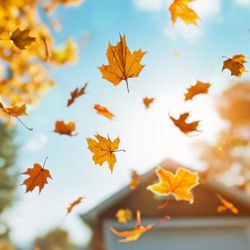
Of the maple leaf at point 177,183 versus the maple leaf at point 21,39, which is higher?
the maple leaf at point 21,39

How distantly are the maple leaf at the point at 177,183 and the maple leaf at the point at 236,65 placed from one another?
0.87 m

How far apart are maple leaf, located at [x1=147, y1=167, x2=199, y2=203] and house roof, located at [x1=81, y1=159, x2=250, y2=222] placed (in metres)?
8.81

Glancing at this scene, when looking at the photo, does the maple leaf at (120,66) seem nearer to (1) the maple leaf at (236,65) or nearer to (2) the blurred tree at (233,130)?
(1) the maple leaf at (236,65)

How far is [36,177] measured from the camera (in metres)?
2.29

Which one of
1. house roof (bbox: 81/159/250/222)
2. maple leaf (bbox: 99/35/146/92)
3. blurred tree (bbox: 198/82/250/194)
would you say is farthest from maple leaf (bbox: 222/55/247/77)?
blurred tree (bbox: 198/82/250/194)

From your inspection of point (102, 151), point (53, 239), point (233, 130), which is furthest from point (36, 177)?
point (53, 239)

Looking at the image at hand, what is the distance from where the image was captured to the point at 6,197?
1483 inches

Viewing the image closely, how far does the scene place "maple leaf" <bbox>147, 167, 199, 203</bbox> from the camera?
2615 millimetres

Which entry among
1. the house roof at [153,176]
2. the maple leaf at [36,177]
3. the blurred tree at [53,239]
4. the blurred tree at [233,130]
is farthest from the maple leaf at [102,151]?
the blurred tree at [53,239]

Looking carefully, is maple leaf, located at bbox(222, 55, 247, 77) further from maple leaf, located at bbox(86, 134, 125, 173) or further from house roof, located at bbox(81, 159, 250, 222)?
house roof, located at bbox(81, 159, 250, 222)

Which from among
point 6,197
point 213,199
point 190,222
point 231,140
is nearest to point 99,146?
point 190,222

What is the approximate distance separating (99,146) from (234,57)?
1041 millimetres

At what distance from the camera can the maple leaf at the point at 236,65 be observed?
2209 mm

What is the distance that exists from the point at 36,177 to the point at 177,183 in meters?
1.10
